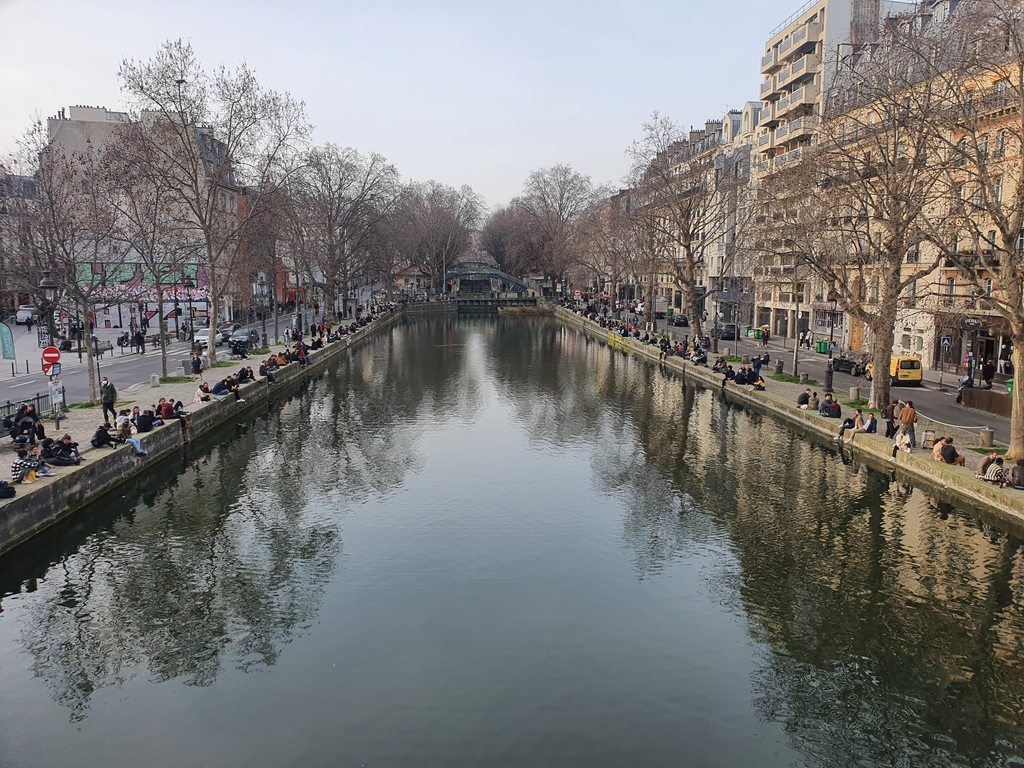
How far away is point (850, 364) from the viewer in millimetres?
38844

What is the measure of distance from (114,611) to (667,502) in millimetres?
12979

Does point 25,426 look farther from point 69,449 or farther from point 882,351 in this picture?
point 882,351

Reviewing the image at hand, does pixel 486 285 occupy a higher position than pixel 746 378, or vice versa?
pixel 486 285

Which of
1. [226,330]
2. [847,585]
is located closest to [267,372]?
[226,330]

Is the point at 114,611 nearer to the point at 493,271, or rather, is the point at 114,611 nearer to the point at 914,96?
the point at 914,96

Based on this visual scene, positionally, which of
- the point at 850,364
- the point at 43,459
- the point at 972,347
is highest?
the point at 972,347

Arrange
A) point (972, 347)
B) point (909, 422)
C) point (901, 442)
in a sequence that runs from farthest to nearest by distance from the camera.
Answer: point (972, 347) → point (909, 422) → point (901, 442)

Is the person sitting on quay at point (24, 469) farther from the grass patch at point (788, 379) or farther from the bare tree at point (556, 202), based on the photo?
the bare tree at point (556, 202)

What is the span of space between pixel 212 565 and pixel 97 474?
6.15 meters

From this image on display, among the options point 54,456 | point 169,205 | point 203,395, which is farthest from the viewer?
point 169,205

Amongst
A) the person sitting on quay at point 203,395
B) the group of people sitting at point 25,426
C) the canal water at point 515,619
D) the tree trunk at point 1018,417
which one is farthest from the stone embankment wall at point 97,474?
the tree trunk at point 1018,417

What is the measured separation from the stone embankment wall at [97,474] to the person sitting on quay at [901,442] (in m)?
22.1

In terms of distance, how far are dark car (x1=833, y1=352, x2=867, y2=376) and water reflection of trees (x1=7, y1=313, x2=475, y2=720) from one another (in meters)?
22.5

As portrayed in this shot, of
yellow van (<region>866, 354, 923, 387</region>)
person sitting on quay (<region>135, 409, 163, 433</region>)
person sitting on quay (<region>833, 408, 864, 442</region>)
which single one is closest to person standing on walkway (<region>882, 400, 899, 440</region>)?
person sitting on quay (<region>833, 408, 864, 442</region>)
